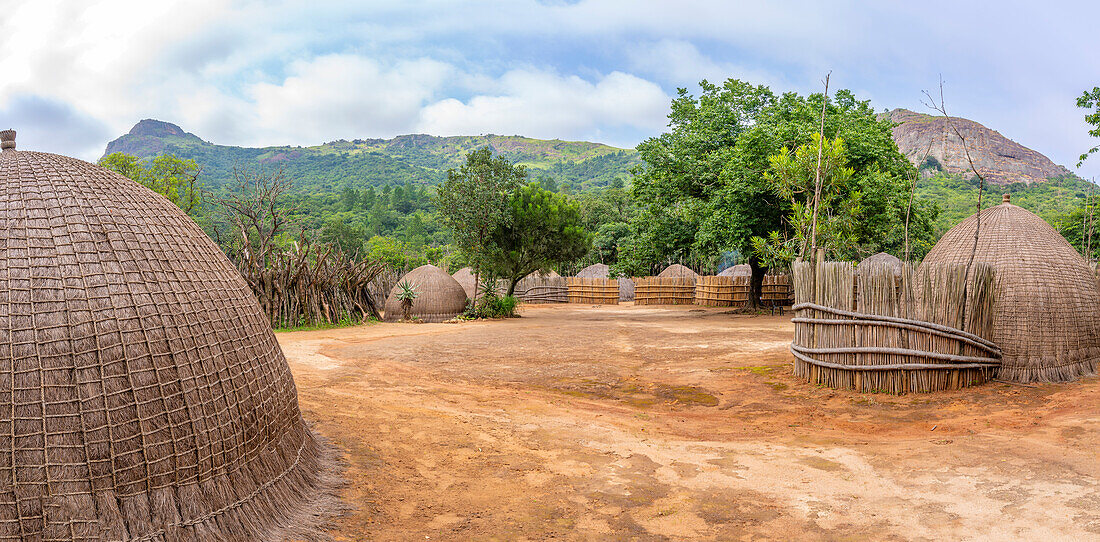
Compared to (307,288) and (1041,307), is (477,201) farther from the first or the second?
(1041,307)

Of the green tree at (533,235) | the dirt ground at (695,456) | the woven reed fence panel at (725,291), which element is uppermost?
the green tree at (533,235)

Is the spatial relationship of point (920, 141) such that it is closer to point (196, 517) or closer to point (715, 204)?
point (715, 204)

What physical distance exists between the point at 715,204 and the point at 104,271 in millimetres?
19000

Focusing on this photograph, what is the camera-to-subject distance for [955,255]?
9.36 meters

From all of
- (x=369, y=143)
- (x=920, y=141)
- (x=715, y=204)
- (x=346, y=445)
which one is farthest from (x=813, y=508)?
(x=369, y=143)

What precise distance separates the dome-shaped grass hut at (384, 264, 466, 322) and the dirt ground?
1083cm

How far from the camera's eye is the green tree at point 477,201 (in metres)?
22.0

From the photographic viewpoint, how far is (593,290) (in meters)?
34.9

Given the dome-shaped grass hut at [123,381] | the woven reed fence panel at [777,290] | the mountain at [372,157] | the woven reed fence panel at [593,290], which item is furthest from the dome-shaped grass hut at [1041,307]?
the mountain at [372,157]

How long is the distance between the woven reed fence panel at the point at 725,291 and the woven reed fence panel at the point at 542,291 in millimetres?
8767

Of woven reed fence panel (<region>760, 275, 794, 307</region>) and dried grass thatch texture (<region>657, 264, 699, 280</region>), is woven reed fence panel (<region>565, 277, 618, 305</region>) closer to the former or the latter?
dried grass thatch texture (<region>657, 264, 699, 280</region>)

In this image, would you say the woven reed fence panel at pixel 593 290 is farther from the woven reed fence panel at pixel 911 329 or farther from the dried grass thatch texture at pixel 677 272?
the woven reed fence panel at pixel 911 329

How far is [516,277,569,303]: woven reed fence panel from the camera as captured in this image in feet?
116

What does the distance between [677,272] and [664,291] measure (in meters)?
3.15
